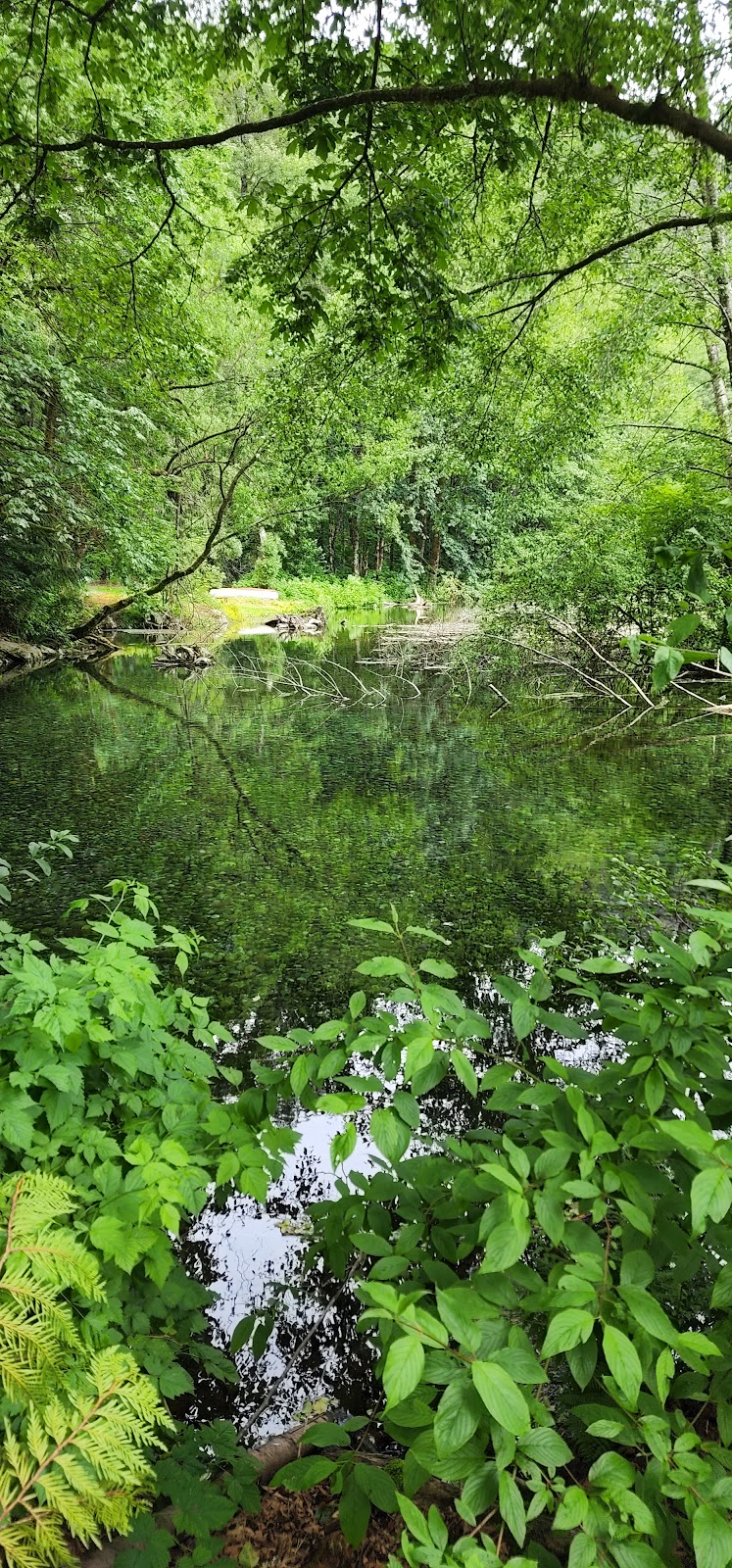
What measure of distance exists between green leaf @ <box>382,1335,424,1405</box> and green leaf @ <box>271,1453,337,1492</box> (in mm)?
325

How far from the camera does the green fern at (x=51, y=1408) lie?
646 mm

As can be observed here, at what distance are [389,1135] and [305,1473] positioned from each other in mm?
481

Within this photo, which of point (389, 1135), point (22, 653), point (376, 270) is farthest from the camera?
point (22, 653)

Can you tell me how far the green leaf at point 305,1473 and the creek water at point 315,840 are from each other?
0.77 m

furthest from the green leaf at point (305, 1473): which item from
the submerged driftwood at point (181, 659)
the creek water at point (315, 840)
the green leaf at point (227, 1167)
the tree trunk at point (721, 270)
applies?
the submerged driftwood at point (181, 659)

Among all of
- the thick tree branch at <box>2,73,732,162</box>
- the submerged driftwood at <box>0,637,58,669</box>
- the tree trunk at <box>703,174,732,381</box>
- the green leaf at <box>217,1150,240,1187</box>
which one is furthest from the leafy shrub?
the green leaf at <box>217,1150,240,1187</box>

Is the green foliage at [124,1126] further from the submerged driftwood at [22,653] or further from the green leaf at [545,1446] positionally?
the submerged driftwood at [22,653]

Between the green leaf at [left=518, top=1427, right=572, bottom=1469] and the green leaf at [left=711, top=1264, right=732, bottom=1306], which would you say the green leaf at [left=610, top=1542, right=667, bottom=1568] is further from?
the green leaf at [left=711, top=1264, right=732, bottom=1306]

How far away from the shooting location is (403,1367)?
2.55 ft

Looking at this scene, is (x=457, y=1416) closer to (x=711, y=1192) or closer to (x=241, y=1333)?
(x=711, y=1192)

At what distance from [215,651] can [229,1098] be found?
14.2m

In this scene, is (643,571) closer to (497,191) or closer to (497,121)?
(497,191)

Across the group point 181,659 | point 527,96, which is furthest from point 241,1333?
point 181,659

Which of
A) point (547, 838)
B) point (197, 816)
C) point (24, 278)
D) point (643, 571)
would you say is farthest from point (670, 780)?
point (24, 278)
